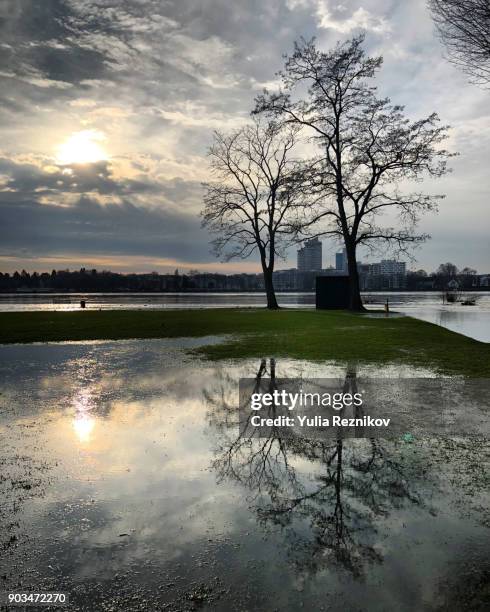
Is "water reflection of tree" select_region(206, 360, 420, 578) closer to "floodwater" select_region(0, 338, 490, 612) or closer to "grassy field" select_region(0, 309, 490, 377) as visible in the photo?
"floodwater" select_region(0, 338, 490, 612)

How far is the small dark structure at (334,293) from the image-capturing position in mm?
37750

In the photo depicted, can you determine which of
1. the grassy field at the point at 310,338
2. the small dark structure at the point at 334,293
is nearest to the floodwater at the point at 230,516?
the grassy field at the point at 310,338

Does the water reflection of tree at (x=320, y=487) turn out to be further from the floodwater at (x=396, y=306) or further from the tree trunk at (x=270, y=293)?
the tree trunk at (x=270, y=293)

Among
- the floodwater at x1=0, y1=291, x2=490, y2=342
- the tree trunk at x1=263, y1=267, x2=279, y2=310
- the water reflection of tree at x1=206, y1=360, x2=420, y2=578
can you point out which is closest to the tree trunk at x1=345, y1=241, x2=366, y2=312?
the floodwater at x1=0, y1=291, x2=490, y2=342

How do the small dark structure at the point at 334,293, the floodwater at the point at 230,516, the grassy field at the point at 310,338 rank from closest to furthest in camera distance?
1. the floodwater at the point at 230,516
2. the grassy field at the point at 310,338
3. the small dark structure at the point at 334,293

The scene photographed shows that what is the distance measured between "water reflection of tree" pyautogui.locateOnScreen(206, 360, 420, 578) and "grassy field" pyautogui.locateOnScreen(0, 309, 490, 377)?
5806mm

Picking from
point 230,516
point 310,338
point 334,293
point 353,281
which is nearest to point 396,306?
point 334,293

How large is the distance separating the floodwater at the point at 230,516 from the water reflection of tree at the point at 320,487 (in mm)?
18

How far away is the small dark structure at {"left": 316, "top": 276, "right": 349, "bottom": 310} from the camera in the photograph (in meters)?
37.8

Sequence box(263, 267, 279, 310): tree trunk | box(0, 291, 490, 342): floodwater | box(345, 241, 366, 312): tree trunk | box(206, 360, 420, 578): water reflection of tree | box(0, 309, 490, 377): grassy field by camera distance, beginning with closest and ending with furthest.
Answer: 1. box(206, 360, 420, 578): water reflection of tree
2. box(0, 309, 490, 377): grassy field
3. box(0, 291, 490, 342): floodwater
4. box(345, 241, 366, 312): tree trunk
5. box(263, 267, 279, 310): tree trunk

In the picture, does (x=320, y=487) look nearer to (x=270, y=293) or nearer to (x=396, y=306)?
(x=270, y=293)

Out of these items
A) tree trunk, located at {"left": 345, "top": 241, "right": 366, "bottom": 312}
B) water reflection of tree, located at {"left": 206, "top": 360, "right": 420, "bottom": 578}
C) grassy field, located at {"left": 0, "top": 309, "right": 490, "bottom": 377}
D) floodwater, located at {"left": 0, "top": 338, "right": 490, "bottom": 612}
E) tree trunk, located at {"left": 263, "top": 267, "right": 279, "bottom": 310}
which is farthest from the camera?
tree trunk, located at {"left": 263, "top": 267, "right": 279, "bottom": 310}

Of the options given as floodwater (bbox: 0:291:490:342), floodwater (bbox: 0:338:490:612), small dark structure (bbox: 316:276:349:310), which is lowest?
floodwater (bbox: 0:291:490:342)

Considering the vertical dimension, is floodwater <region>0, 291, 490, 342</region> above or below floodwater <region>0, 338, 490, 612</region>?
below
